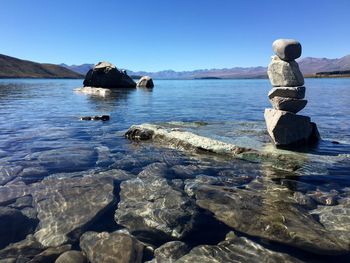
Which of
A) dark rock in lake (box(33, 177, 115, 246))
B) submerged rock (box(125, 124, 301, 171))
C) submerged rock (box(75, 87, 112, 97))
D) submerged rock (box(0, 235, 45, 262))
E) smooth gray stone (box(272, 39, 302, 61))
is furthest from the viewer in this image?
submerged rock (box(75, 87, 112, 97))

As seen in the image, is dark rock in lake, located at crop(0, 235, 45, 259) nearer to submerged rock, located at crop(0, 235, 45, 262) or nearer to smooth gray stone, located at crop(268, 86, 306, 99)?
submerged rock, located at crop(0, 235, 45, 262)

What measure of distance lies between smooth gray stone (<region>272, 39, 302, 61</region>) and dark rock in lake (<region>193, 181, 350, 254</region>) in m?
6.90

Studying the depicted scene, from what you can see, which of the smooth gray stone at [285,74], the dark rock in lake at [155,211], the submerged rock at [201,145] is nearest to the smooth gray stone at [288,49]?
the smooth gray stone at [285,74]

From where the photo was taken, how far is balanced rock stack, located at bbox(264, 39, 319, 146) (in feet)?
50.3

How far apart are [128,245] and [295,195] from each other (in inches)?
216

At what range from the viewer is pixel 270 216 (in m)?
8.86

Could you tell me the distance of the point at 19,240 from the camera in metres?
7.93

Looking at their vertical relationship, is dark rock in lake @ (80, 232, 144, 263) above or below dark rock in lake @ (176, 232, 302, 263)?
above

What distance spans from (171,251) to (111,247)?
131 centimetres

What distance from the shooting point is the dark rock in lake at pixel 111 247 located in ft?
23.5

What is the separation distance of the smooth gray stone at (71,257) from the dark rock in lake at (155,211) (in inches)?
57.0

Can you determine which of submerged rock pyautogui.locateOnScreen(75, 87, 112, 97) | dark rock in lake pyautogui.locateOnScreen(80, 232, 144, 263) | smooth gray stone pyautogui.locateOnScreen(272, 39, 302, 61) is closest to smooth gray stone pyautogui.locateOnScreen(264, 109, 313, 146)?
smooth gray stone pyautogui.locateOnScreen(272, 39, 302, 61)

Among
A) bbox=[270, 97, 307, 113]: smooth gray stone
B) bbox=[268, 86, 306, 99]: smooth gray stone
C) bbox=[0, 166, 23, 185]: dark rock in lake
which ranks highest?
bbox=[268, 86, 306, 99]: smooth gray stone

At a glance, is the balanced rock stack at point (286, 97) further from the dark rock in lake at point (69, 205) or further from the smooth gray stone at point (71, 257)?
the smooth gray stone at point (71, 257)
